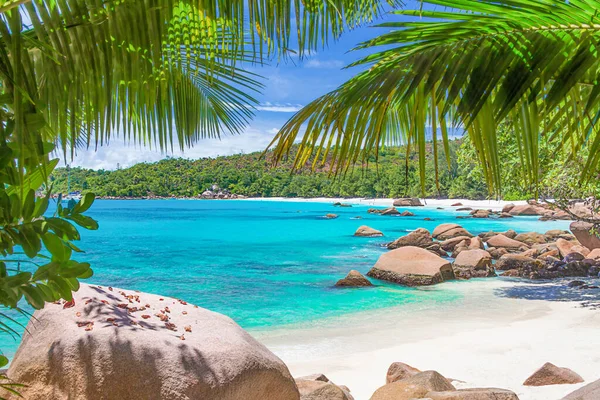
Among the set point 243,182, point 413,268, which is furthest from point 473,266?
point 243,182

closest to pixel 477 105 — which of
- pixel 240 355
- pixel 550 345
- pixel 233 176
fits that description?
pixel 240 355

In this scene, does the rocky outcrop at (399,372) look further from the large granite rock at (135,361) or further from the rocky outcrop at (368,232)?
the rocky outcrop at (368,232)

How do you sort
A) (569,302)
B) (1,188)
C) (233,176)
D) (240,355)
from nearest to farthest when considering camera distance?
1. (1,188)
2. (240,355)
3. (569,302)
4. (233,176)

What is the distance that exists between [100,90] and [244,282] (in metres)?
17.4

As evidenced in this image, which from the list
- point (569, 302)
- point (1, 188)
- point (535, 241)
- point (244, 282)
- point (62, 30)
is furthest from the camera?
point (535, 241)

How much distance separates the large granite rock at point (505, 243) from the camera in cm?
2148

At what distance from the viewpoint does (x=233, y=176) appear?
8612 cm

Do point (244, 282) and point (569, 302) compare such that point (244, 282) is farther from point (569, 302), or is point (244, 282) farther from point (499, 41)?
point (499, 41)

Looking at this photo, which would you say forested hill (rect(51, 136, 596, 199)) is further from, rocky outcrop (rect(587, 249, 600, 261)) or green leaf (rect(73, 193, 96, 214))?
green leaf (rect(73, 193, 96, 214))

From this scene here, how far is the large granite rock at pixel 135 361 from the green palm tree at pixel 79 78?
1753 mm

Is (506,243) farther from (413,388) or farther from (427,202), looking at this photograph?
(427,202)

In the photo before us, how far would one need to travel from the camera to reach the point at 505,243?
71.9 ft

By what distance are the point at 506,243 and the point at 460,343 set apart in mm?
14626

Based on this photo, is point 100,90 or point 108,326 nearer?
point 100,90
